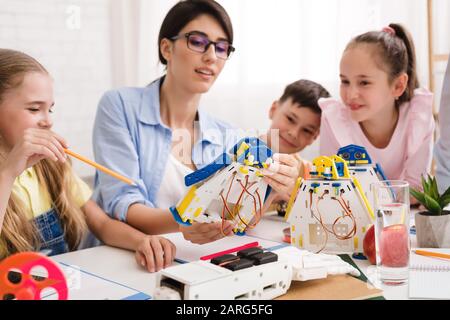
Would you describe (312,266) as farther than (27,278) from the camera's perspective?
Yes

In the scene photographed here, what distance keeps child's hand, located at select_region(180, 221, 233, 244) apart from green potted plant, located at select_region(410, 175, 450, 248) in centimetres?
42

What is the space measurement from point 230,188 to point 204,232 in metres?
0.17

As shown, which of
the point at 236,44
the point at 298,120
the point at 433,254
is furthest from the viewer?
the point at 236,44

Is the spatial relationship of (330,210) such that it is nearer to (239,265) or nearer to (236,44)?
(239,265)

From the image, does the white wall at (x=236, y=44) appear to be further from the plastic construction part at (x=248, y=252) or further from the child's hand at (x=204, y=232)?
the plastic construction part at (x=248, y=252)

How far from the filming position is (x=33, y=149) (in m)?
0.99

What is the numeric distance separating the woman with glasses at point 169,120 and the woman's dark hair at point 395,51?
0.51 meters

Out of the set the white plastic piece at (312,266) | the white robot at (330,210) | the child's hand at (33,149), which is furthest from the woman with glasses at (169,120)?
the white plastic piece at (312,266)

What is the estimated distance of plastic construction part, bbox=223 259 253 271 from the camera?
0.77m

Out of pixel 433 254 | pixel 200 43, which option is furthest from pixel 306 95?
pixel 433 254

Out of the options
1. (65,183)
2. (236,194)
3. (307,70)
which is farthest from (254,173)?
(307,70)

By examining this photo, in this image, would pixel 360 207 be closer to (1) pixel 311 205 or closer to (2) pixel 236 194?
(1) pixel 311 205

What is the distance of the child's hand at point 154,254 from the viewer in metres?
1.00

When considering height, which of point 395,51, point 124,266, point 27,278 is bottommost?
point 124,266
